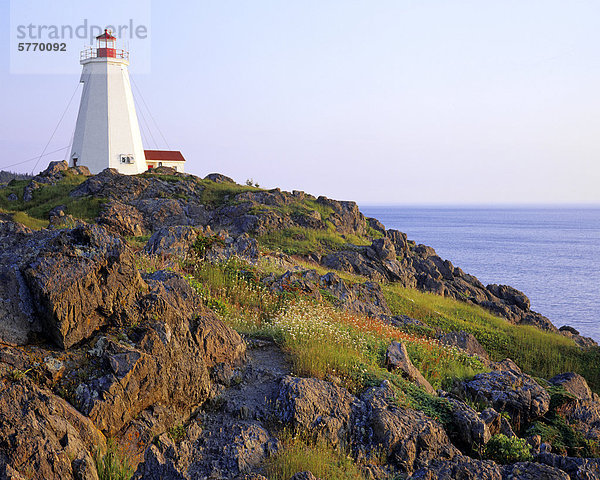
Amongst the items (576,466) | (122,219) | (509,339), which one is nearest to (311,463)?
(576,466)

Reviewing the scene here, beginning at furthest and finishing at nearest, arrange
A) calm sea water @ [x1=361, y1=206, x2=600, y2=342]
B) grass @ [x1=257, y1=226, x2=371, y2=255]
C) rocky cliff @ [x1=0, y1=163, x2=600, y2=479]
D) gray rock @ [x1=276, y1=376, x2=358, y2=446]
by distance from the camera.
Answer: calm sea water @ [x1=361, y1=206, x2=600, y2=342] → grass @ [x1=257, y1=226, x2=371, y2=255] → gray rock @ [x1=276, y1=376, x2=358, y2=446] → rocky cliff @ [x1=0, y1=163, x2=600, y2=479]

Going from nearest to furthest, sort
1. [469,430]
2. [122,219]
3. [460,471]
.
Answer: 1. [460,471]
2. [469,430]
3. [122,219]

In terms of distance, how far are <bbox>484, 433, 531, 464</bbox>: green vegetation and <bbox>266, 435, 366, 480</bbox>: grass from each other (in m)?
2.37

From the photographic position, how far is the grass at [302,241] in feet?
110

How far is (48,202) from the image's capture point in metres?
35.9

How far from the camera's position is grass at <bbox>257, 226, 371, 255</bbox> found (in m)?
33.6

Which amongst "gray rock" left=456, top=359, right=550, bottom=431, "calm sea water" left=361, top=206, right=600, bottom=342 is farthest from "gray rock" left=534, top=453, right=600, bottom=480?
"calm sea water" left=361, top=206, right=600, bottom=342

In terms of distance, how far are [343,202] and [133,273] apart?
41.5 metres

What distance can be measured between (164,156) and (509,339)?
48327mm

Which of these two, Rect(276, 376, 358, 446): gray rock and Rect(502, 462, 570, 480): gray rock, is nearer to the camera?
Rect(502, 462, 570, 480): gray rock

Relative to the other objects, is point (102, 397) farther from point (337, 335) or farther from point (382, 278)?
point (382, 278)

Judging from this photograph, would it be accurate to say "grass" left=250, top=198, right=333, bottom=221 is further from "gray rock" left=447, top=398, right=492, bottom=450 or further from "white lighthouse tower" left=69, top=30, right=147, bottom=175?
"gray rock" left=447, top=398, right=492, bottom=450

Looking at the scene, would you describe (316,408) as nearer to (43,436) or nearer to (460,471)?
(460,471)

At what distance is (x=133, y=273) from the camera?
7.61m
